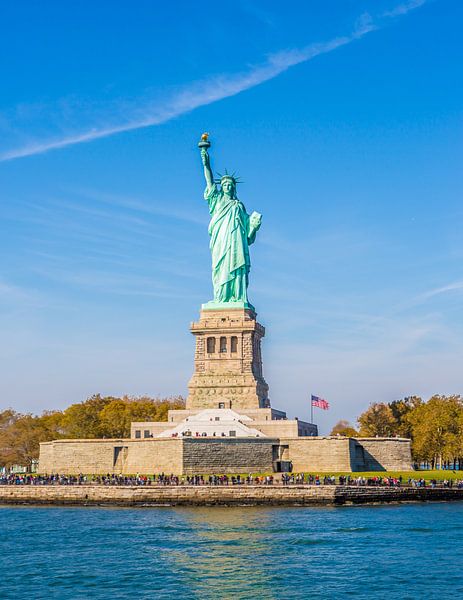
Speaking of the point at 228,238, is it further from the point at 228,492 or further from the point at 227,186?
the point at 228,492

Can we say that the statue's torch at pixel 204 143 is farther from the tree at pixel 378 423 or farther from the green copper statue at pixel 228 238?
the tree at pixel 378 423

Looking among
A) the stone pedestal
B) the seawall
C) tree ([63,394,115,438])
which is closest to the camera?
the seawall

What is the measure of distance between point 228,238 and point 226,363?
36.6 feet

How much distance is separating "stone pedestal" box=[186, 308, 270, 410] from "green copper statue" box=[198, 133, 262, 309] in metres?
2.10

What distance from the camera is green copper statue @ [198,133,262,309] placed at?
3036 inches

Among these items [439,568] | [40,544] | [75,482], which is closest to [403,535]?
[439,568]

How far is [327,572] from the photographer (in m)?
31.7

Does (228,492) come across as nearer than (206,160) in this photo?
Yes

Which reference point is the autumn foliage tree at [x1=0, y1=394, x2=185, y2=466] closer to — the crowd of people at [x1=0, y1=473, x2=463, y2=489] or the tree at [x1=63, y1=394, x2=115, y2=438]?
the tree at [x1=63, y1=394, x2=115, y2=438]

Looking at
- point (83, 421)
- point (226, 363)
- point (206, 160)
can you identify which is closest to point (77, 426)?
point (83, 421)

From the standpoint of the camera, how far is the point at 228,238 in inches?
3044

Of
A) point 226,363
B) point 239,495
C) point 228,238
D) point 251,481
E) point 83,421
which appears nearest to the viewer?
point 239,495

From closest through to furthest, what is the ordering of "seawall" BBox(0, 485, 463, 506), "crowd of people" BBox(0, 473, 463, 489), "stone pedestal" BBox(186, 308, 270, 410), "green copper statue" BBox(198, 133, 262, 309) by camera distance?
"seawall" BBox(0, 485, 463, 506), "crowd of people" BBox(0, 473, 463, 489), "stone pedestal" BBox(186, 308, 270, 410), "green copper statue" BBox(198, 133, 262, 309)

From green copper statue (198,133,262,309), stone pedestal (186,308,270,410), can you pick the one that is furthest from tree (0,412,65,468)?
green copper statue (198,133,262,309)
